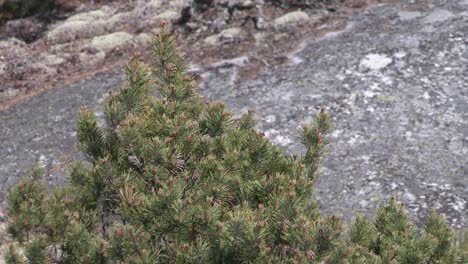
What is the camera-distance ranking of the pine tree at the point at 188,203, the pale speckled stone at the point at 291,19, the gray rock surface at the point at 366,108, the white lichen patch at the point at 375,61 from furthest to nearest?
the pale speckled stone at the point at 291,19, the white lichen patch at the point at 375,61, the gray rock surface at the point at 366,108, the pine tree at the point at 188,203

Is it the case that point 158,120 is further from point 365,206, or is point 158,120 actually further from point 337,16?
point 337,16

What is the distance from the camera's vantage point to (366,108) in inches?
635

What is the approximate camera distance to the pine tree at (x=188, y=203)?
562 cm

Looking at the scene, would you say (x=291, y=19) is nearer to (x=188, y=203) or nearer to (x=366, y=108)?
(x=366, y=108)

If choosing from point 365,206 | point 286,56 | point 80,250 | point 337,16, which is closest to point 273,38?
point 286,56

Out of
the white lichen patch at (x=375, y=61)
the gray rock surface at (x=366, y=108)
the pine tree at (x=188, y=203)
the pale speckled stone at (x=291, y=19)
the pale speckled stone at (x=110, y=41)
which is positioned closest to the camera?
the pine tree at (x=188, y=203)

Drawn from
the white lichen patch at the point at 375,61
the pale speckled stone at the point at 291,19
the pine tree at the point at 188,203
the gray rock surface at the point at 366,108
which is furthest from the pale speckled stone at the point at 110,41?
the pine tree at the point at 188,203

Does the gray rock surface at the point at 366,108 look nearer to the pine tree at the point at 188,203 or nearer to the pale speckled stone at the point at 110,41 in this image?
the pale speckled stone at the point at 110,41

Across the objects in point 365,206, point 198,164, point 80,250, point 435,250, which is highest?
point 198,164

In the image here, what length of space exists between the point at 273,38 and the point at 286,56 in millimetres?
1301

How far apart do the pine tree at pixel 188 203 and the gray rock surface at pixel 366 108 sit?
6050mm

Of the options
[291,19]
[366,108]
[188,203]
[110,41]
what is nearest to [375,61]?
[366,108]

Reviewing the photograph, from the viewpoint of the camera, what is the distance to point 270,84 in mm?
17844

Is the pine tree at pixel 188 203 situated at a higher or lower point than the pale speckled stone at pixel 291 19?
higher
